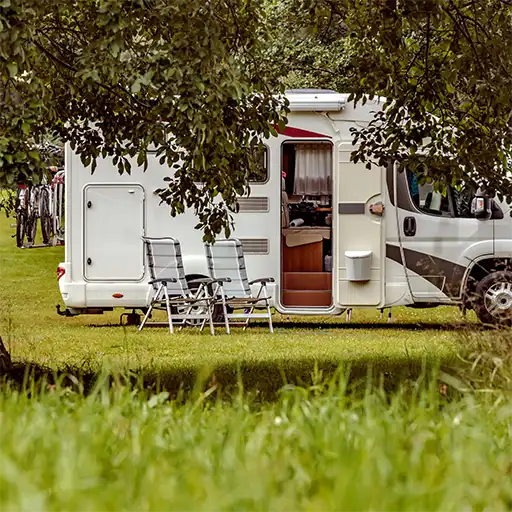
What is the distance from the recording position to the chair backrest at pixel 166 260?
46.4 ft

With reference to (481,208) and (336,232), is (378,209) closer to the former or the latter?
(336,232)

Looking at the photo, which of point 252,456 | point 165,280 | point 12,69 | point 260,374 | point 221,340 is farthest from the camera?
point 165,280

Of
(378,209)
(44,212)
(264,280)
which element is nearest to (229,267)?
(264,280)

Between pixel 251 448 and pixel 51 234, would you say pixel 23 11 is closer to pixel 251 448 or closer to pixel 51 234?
pixel 251 448

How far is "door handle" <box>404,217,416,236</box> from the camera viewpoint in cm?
1457

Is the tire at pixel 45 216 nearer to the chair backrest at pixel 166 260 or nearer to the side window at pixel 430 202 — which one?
the chair backrest at pixel 166 260

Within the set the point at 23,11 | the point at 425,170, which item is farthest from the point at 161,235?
the point at 23,11

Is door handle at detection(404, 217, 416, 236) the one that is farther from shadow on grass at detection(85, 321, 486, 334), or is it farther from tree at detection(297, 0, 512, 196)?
tree at detection(297, 0, 512, 196)

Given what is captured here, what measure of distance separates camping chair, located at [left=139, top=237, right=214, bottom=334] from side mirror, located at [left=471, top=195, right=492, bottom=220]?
10.8ft

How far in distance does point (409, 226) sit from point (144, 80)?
328 inches

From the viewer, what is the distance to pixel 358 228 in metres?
14.6

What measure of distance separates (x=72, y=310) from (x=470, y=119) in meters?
7.22

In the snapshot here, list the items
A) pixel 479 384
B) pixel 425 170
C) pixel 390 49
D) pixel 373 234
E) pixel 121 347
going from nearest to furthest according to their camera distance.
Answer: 1. pixel 479 384
2. pixel 390 49
3. pixel 425 170
4. pixel 121 347
5. pixel 373 234

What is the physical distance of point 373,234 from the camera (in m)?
14.6
